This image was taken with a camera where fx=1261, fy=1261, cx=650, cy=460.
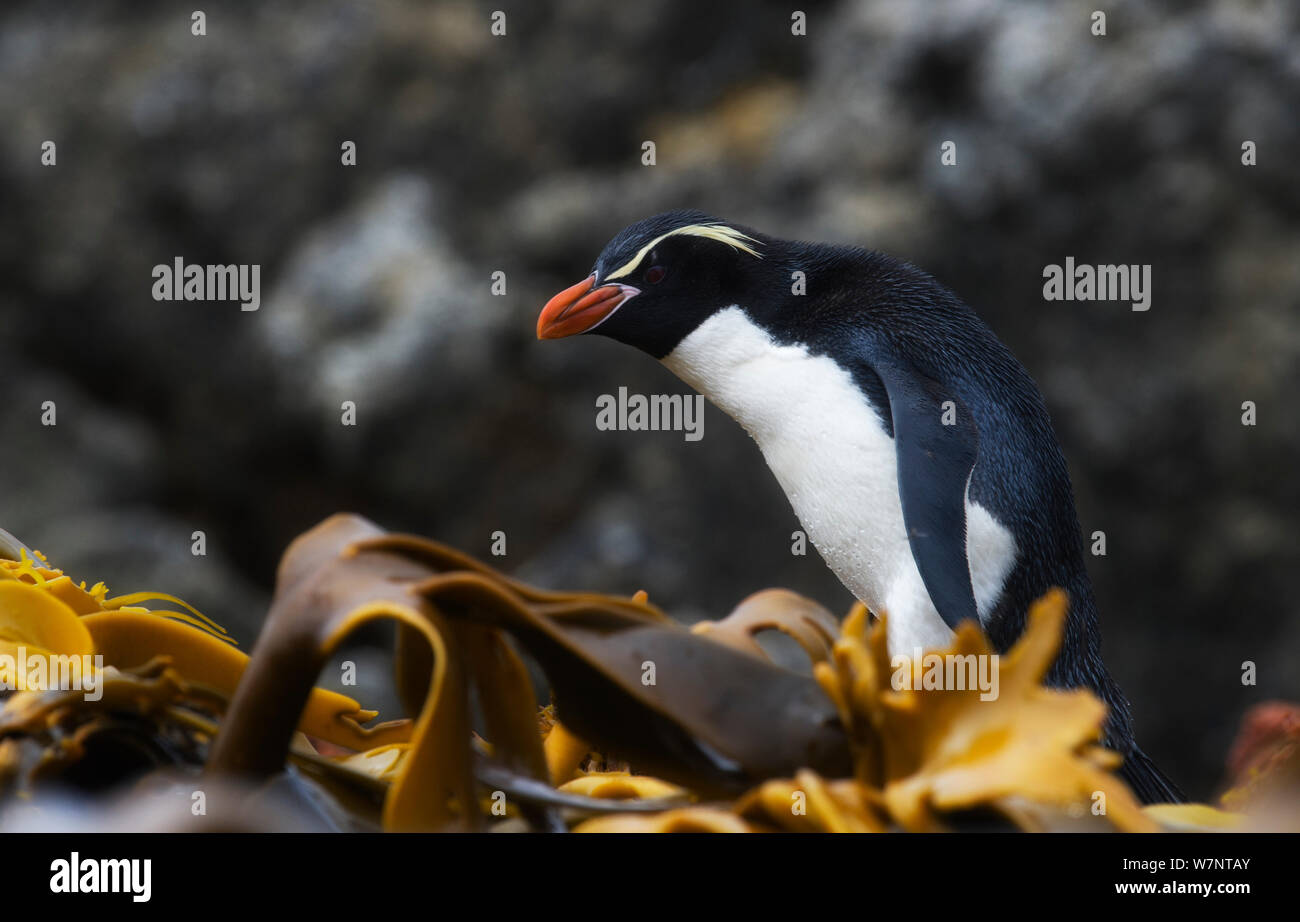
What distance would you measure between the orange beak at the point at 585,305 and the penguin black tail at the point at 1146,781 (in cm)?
49

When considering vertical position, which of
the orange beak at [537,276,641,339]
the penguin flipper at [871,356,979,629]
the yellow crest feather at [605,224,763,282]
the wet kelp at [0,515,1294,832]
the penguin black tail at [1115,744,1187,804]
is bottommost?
the penguin black tail at [1115,744,1187,804]

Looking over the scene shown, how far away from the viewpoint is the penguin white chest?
879 millimetres

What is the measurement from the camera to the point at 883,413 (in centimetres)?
93

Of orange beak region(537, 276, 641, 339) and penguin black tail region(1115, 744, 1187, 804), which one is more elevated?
orange beak region(537, 276, 641, 339)

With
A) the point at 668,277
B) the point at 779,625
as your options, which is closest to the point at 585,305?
the point at 668,277

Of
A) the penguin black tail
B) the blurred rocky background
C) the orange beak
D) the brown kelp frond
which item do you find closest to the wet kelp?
the brown kelp frond

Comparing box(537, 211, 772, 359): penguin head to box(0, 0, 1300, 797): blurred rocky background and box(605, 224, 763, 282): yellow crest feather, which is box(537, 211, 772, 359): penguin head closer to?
box(605, 224, 763, 282): yellow crest feather

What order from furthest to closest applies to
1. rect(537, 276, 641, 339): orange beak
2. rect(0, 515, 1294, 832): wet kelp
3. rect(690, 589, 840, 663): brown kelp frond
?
1. rect(537, 276, 641, 339): orange beak
2. rect(690, 589, 840, 663): brown kelp frond
3. rect(0, 515, 1294, 832): wet kelp

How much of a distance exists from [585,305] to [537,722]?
54 cm

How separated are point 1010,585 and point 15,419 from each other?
2.29 metres

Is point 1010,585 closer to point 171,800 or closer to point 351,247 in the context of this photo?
point 171,800

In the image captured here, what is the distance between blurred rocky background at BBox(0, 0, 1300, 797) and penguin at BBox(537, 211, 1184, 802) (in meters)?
1.17

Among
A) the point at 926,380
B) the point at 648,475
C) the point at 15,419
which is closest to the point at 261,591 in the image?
the point at 15,419

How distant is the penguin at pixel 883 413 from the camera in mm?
854
